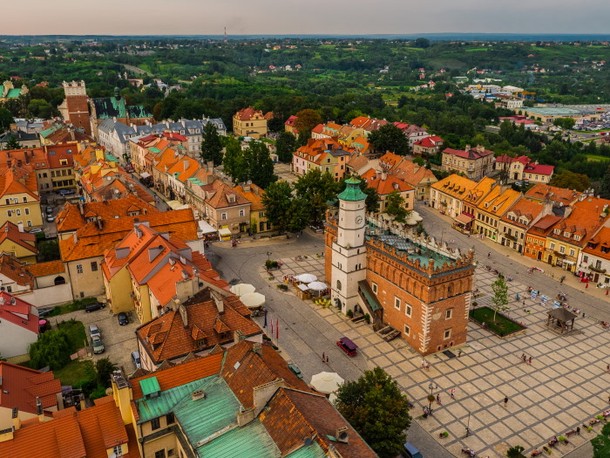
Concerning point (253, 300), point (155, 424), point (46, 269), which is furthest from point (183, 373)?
point (46, 269)

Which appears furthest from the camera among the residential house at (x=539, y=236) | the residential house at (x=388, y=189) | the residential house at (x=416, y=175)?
the residential house at (x=416, y=175)

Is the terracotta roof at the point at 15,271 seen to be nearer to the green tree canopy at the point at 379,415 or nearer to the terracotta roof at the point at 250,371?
the terracotta roof at the point at 250,371

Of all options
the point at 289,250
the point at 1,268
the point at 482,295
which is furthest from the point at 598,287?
the point at 1,268

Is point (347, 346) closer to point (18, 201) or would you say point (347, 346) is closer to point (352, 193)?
point (352, 193)

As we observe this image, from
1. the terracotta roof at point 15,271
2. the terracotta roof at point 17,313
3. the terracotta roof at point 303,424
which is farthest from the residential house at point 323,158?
the terracotta roof at point 303,424

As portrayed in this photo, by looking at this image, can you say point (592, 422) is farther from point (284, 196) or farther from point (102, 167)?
point (102, 167)

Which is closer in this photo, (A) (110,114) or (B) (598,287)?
(B) (598,287)

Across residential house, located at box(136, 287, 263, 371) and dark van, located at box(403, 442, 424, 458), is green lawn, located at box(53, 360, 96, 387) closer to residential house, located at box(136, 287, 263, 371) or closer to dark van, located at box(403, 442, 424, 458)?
residential house, located at box(136, 287, 263, 371)
